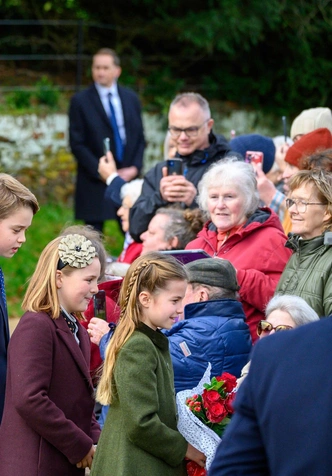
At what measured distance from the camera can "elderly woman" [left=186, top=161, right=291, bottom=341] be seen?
464 cm

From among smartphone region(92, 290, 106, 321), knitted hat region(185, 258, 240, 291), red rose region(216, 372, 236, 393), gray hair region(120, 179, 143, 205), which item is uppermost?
gray hair region(120, 179, 143, 205)

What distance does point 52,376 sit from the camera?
11.6 feet

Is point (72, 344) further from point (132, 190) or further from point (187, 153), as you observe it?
point (132, 190)

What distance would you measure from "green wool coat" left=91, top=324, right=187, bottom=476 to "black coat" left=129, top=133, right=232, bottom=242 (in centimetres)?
236

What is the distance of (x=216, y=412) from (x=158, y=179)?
2841 millimetres

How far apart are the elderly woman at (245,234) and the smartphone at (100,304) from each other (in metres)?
0.71

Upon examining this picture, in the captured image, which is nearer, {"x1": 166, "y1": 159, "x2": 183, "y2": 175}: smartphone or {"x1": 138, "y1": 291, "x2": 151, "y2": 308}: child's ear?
{"x1": 138, "y1": 291, "x2": 151, "y2": 308}: child's ear

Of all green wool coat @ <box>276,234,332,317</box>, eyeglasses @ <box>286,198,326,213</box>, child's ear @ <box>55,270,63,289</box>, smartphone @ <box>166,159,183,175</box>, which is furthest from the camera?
smartphone @ <box>166,159,183,175</box>

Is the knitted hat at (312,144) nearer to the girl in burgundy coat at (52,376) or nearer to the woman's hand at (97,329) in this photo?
the woman's hand at (97,329)

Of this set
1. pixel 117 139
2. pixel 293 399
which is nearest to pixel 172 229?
pixel 293 399

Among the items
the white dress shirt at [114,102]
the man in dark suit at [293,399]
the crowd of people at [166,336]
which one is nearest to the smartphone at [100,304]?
the crowd of people at [166,336]

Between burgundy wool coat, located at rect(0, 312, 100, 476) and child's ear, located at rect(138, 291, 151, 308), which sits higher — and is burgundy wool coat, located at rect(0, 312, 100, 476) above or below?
below

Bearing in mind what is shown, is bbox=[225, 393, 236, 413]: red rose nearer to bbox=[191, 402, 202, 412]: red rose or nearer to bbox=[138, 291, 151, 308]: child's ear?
bbox=[191, 402, 202, 412]: red rose

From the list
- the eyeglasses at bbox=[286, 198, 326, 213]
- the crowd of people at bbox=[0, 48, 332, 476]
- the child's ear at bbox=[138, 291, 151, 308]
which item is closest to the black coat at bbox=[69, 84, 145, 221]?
the crowd of people at bbox=[0, 48, 332, 476]
